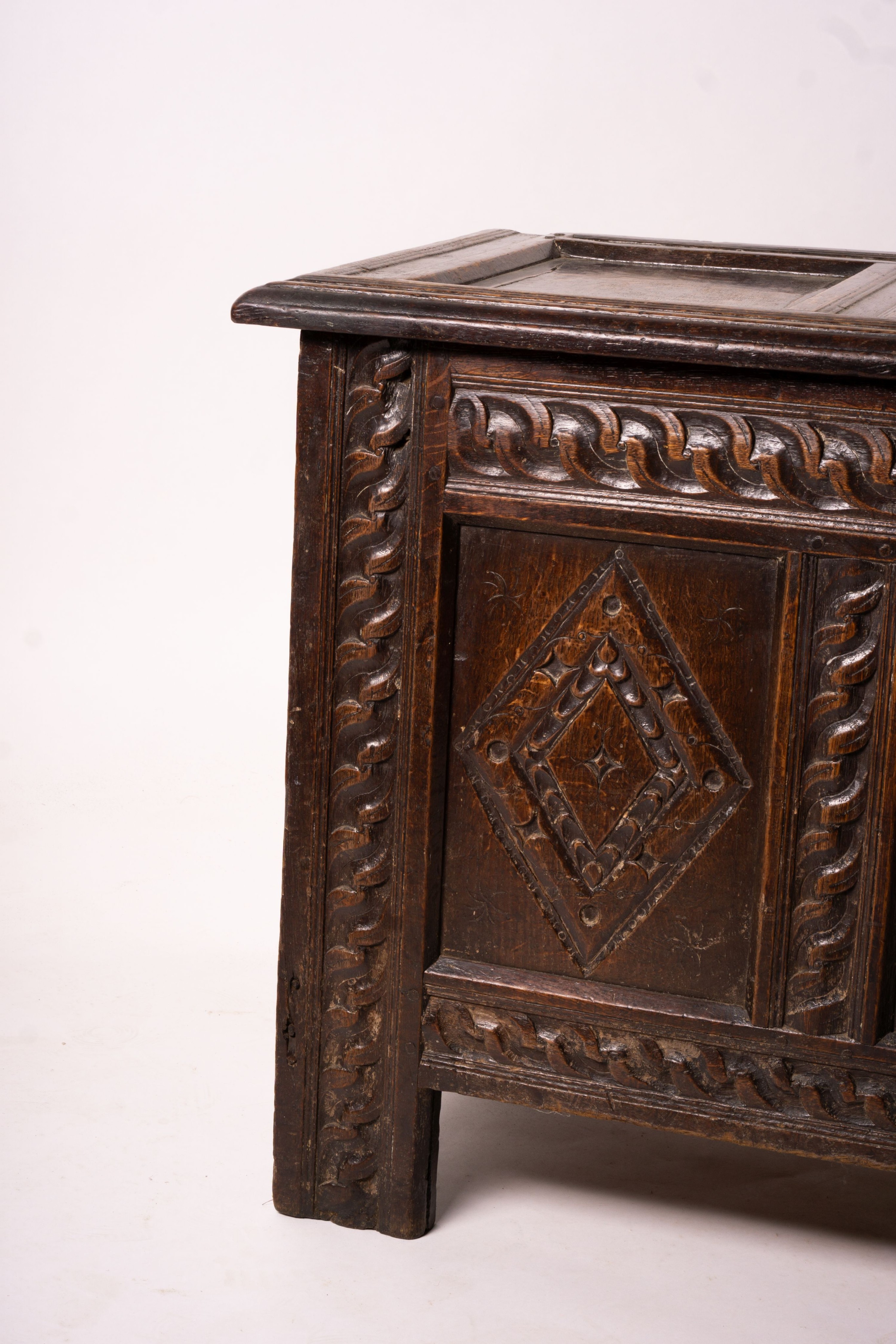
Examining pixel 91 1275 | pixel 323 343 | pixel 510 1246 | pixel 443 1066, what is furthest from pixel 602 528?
pixel 91 1275

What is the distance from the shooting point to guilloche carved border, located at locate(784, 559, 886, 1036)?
200cm

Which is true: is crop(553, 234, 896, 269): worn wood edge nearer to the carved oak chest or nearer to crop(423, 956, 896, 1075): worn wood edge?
the carved oak chest

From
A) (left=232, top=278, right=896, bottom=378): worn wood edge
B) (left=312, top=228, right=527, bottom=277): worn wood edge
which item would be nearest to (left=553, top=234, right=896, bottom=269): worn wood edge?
(left=312, top=228, right=527, bottom=277): worn wood edge

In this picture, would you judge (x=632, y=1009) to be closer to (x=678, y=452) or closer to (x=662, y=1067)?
(x=662, y=1067)

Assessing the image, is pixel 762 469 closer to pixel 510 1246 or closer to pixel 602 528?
pixel 602 528

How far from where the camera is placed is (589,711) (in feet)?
6.95

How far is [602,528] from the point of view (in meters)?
2.05

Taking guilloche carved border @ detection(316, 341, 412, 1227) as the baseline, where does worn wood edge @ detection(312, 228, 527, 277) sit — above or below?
above

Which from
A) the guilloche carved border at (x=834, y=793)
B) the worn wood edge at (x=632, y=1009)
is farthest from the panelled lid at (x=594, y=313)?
the worn wood edge at (x=632, y=1009)

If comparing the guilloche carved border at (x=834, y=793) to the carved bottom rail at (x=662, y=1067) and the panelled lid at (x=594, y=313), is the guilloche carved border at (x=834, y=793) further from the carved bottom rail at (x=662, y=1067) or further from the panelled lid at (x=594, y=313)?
the panelled lid at (x=594, y=313)

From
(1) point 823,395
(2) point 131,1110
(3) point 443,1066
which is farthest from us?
(2) point 131,1110

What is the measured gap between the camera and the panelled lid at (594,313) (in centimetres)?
191

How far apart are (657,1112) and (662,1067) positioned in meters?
0.06

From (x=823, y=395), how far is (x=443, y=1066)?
34.9 inches
